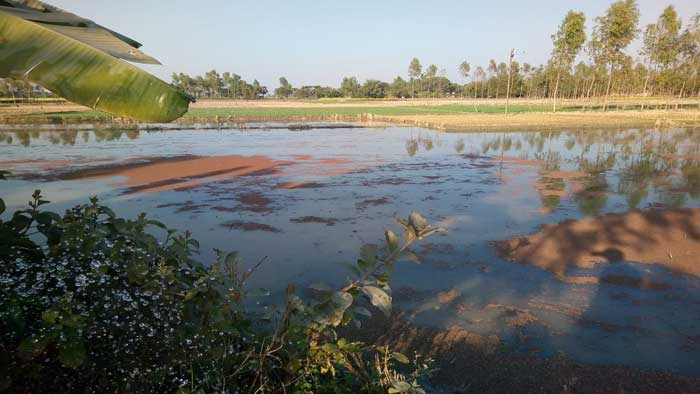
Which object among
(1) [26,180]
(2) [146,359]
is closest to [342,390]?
(2) [146,359]

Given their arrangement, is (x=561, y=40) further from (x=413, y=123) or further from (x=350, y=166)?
(x=350, y=166)

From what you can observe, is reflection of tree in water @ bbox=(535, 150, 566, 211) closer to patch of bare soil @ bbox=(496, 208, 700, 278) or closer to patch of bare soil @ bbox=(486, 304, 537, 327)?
patch of bare soil @ bbox=(496, 208, 700, 278)

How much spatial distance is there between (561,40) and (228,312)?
1995 inches

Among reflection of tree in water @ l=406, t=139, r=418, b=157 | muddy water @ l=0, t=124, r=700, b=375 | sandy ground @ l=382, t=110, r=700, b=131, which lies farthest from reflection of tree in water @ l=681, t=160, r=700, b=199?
sandy ground @ l=382, t=110, r=700, b=131

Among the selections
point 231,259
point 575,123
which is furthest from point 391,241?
point 575,123

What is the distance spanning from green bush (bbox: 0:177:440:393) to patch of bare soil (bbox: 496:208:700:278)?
18.1 feet

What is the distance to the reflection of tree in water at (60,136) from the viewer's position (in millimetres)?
24534

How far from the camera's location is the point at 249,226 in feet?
28.9

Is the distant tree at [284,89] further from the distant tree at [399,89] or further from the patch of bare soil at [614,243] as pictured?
the patch of bare soil at [614,243]

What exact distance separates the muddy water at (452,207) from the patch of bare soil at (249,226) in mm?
42

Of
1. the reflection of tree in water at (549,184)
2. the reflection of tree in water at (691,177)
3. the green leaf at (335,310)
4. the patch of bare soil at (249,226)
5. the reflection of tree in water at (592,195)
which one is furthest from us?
the reflection of tree in water at (691,177)

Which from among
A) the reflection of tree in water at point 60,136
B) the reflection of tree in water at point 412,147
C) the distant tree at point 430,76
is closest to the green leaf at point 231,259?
the reflection of tree in water at point 412,147

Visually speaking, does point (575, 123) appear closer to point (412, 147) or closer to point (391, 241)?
point (412, 147)

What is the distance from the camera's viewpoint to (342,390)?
197cm
